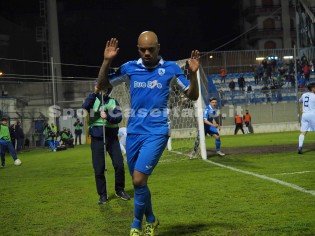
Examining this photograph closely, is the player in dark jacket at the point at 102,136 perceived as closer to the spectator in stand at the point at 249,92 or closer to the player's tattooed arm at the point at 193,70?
the player's tattooed arm at the point at 193,70

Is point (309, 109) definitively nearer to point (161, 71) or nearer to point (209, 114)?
point (209, 114)

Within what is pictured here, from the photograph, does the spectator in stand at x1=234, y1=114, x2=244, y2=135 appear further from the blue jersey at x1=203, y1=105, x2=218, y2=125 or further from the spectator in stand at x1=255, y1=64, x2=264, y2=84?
the blue jersey at x1=203, y1=105, x2=218, y2=125

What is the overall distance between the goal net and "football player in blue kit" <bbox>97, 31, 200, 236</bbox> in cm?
1019

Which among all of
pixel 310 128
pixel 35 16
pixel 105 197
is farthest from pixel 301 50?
pixel 105 197

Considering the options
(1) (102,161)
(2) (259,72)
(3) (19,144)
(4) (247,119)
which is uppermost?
(2) (259,72)

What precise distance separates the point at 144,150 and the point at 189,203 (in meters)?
2.74

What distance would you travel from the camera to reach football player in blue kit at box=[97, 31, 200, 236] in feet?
17.7

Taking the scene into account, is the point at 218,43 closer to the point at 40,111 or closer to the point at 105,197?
the point at 40,111

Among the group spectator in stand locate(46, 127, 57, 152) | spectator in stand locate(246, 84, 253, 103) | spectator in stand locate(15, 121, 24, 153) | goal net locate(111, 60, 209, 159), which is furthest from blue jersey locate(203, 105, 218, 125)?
spectator in stand locate(246, 84, 253, 103)

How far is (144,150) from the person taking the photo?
213 inches

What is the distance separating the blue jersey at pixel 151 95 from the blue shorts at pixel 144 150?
0.07m

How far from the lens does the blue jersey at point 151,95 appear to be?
18.1 ft

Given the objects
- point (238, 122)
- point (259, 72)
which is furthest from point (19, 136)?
point (259, 72)

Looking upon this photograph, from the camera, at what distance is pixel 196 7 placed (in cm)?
6197
